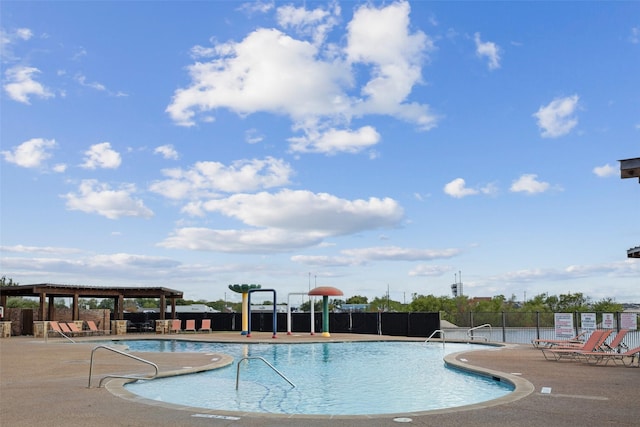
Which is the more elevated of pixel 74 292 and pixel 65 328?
pixel 74 292

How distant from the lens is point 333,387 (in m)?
13.5

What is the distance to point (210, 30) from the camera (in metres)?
17.4

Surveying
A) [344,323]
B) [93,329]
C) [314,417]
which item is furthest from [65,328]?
[314,417]

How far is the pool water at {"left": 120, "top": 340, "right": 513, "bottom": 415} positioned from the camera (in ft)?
36.0

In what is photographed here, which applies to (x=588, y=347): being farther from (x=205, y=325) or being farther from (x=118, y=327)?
(x=118, y=327)

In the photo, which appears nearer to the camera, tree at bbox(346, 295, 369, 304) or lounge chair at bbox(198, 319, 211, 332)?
lounge chair at bbox(198, 319, 211, 332)

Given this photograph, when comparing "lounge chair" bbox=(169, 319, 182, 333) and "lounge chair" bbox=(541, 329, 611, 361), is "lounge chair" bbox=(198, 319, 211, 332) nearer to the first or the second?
"lounge chair" bbox=(169, 319, 182, 333)

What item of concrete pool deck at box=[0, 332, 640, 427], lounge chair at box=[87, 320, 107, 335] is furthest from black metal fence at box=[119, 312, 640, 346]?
concrete pool deck at box=[0, 332, 640, 427]

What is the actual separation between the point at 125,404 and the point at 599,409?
738 cm

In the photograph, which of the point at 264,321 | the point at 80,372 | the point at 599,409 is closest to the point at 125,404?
the point at 80,372

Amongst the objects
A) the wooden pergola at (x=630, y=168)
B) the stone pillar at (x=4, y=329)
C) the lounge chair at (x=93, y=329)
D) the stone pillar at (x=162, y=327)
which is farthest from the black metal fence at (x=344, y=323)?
the wooden pergola at (x=630, y=168)

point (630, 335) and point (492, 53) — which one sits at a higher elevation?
point (492, 53)

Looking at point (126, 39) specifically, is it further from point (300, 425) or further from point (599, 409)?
point (599, 409)

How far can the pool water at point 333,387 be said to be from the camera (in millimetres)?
10977
